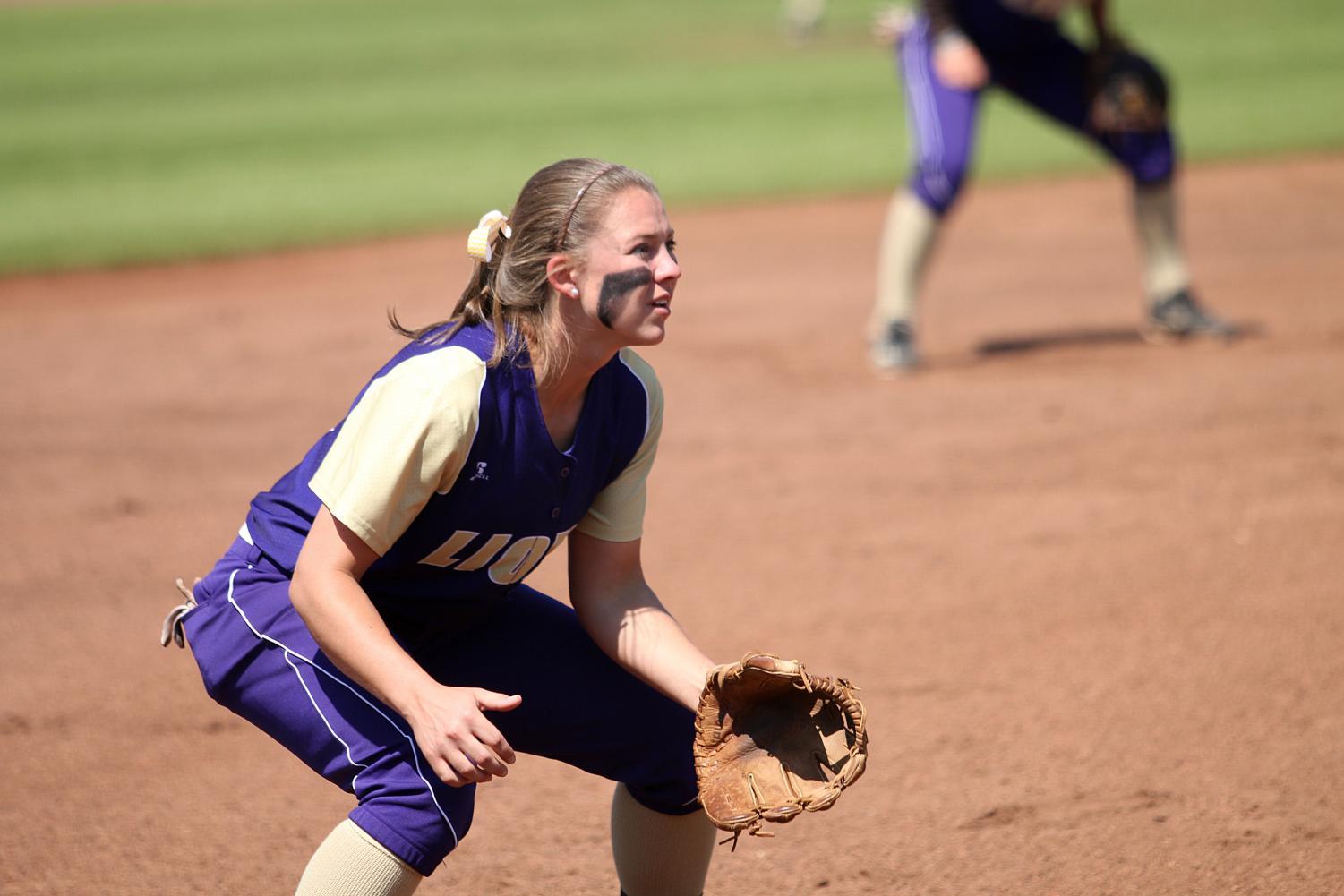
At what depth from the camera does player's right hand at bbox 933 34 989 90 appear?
6.43 metres

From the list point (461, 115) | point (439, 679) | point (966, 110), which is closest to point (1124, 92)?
point (966, 110)

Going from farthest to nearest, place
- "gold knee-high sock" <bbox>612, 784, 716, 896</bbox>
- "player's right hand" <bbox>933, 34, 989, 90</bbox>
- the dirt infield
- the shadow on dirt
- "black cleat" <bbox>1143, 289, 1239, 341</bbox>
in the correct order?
the shadow on dirt, "black cleat" <bbox>1143, 289, 1239, 341</bbox>, "player's right hand" <bbox>933, 34, 989, 90</bbox>, the dirt infield, "gold knee-high sock" <bbox>612, 784, 716, 896</bbox>

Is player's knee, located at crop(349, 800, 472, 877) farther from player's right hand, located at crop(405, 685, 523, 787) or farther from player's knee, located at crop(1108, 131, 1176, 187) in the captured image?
player's knee, located at crop(1108, 131, 1176, 187)

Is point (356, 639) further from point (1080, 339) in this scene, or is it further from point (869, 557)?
point (1080, 339)

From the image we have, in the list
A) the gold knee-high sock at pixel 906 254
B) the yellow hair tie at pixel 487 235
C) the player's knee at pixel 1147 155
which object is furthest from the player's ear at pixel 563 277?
the player's knee at pixel 1147 155

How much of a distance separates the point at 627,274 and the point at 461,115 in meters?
11.9

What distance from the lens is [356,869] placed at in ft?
7.23

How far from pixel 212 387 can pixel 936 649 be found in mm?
3822

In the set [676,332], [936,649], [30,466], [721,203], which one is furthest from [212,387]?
[721,203]

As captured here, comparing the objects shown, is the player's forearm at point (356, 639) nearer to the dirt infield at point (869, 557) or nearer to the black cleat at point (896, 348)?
the dirt infield at point (869, 557)

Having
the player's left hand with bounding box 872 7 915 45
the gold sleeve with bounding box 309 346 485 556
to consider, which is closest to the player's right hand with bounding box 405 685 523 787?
the gold sleeve with bounding box 309 346 485 556

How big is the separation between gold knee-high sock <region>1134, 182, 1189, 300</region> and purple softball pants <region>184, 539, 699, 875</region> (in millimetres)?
4887

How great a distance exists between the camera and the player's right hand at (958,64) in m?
6.43

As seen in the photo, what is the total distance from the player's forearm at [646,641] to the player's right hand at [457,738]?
40cm
